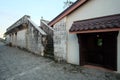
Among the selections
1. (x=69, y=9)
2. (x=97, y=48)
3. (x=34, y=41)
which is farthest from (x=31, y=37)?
(x=97, y=48)

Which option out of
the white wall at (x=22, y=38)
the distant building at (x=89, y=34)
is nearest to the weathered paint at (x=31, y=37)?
the white wall at (x=22, y=38)

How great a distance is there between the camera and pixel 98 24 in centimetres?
605

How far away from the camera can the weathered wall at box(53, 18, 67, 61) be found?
8.27 meters

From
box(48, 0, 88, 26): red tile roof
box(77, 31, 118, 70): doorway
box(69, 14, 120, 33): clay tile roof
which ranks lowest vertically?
box(77, 31, 118, 70): doorway

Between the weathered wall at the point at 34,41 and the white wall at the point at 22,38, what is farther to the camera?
the white wall at the point at 22,38

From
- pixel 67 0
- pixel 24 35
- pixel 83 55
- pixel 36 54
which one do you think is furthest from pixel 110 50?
pixel 67 0

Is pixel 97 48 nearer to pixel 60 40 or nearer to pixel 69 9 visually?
pixel 60 40

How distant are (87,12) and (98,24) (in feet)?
4.55

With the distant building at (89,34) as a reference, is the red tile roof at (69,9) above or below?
above

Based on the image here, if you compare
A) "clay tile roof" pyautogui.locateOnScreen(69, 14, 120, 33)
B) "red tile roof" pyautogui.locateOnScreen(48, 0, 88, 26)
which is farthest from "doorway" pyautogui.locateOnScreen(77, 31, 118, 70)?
"red tile roof" pyautogui.locateOnScreen(48, 0, 88, 26)

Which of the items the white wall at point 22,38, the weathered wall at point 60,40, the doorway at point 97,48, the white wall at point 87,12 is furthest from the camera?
the white wall at point 22,38

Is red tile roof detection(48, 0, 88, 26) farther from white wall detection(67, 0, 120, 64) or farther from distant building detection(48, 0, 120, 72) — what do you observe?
white wall detection(67, 0, 120, 64)

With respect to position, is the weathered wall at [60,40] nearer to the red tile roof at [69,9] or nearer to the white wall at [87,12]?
the red tile roof at [69,9]

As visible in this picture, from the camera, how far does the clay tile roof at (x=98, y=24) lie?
17.9 ft
